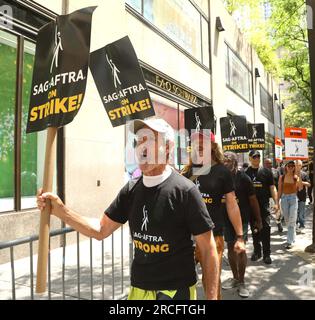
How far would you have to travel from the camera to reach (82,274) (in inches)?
228

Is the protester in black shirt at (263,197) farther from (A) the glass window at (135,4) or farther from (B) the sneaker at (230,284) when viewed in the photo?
(A) the glass window at (135,4)

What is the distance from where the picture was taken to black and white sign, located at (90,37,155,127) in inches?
189

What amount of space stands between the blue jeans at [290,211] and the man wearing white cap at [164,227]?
6.82m

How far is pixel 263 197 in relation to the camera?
26.1 ft

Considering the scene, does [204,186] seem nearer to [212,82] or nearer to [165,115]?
[165,115]

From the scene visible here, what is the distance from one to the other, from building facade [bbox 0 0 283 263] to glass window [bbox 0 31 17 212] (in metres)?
0.02

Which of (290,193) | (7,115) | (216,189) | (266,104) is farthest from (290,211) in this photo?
(266,104)

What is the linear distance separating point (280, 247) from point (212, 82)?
11.5 m

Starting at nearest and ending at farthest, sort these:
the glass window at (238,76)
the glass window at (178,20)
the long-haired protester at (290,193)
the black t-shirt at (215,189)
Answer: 1. the black t-shirt at (215,189)
2. the long-haired protester at (290,193)
3. the glass window at (178,20)
4. the glass window at (238,76)

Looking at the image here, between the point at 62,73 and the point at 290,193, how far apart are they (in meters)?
7.42

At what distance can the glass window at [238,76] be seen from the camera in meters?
22.7

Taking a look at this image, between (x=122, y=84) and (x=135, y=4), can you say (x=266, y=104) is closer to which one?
(x=135, y=4)

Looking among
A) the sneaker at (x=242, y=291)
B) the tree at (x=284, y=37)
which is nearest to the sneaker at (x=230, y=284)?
the sneaker at (x=242, y=291)
